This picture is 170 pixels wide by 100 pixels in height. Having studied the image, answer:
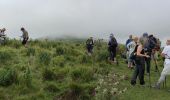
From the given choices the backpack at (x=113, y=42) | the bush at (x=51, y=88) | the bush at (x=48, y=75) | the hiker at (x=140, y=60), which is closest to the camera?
the bush at (x=51, y=88)

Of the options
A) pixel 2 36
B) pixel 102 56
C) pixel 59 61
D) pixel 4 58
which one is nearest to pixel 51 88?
pixel 4 58

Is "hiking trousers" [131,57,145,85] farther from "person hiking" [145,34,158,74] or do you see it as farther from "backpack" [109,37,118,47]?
"backpack" [109,37,118,47]

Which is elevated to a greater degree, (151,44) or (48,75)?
(151,44)

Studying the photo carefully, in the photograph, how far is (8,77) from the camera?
58.6 ft

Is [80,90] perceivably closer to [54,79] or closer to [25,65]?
[54,79]

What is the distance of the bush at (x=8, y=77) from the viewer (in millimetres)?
17734

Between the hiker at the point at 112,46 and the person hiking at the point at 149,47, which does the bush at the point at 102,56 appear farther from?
the person hiking at the point at 149,47

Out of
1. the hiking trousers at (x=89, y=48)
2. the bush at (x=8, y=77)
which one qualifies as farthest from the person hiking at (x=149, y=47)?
the hiking trousers at (x=89, y=48)

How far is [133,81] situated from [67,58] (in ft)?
22.3

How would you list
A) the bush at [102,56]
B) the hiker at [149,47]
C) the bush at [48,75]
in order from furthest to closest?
1. the bush at [102,56]
2. the hiker at [149,47]
3. the bush at [48,75]

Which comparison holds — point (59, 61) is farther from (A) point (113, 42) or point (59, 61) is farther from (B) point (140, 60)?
(B) point (140, 60)

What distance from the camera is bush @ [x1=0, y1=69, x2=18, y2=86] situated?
58.2ft

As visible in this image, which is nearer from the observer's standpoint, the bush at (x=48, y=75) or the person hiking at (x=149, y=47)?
the bush at (x=48, y=75)

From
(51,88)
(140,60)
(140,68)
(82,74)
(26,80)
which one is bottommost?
(51,88)
